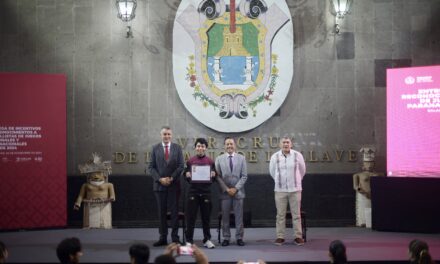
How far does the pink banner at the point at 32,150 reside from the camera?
11734 millimetres

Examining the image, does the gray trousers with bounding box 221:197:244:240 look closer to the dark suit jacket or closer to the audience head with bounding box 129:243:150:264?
the dark suit jacket

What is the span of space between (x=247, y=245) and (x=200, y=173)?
1.30m

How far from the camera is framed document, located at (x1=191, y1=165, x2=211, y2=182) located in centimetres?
1020

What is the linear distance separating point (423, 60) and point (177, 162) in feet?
17.8

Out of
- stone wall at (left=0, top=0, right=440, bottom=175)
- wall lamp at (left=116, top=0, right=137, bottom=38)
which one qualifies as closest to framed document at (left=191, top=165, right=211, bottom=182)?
stone wall at (left=0, top=0, right=440, bottom=175)

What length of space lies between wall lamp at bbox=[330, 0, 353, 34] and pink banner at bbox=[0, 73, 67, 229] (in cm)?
509

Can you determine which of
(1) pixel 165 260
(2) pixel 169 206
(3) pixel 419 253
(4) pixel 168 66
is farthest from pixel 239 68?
(1) pixel 165 260

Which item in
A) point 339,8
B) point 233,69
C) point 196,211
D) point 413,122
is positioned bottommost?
point 196,211

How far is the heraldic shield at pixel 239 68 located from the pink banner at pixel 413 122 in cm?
208

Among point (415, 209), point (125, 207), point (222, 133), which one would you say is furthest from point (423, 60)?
point (125, 207)

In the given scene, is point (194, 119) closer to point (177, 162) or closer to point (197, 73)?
point (197, 73)

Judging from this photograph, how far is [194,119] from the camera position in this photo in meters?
12.7

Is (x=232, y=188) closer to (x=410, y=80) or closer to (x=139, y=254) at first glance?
(x=410, y=80)

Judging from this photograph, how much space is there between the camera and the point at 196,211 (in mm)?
10180
